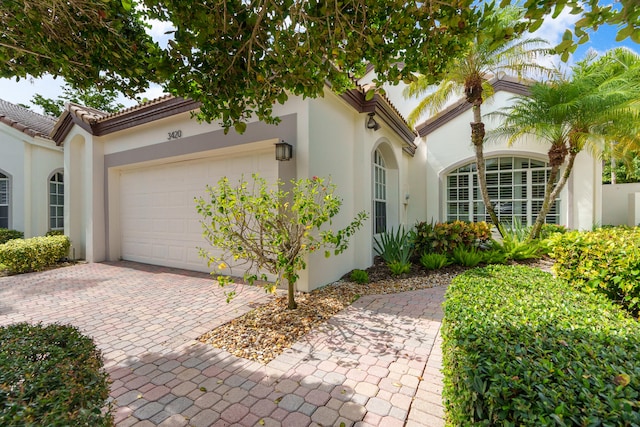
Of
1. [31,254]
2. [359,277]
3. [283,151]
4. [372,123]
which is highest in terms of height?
[372,123]

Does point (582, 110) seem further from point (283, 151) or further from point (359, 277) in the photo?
point (283, 151)

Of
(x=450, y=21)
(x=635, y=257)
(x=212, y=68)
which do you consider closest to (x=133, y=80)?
(x=212, y=68)

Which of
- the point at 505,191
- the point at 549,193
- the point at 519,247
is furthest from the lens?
the point at 505,191

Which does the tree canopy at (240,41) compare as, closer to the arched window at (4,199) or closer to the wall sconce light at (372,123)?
the wall sconce light at (372,123)

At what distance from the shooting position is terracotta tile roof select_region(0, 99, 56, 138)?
1042 centimetres

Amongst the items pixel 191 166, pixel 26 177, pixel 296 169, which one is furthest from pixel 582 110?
pixel 26 177

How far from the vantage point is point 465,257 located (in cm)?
726

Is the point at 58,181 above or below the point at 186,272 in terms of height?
above

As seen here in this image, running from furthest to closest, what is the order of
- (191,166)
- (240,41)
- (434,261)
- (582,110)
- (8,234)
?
(8,234), (582,110), (191,166), (434,261), (240,41)

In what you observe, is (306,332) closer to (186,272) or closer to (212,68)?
(212,68)

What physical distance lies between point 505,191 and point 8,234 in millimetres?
18503

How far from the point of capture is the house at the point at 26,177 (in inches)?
415

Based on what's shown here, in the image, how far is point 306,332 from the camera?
3.99 meters

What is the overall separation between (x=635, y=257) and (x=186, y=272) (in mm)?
8372
